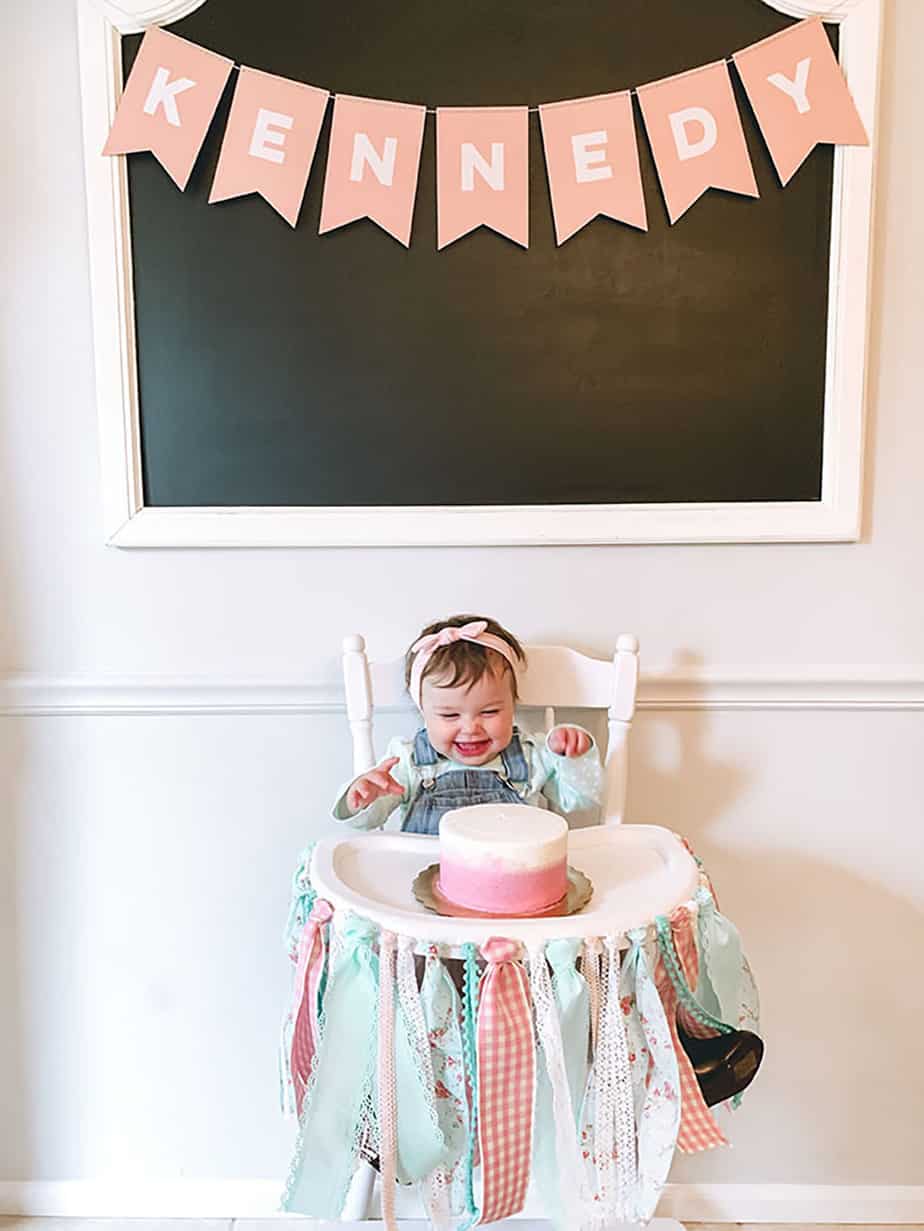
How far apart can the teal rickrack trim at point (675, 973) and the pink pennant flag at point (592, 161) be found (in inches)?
36.9

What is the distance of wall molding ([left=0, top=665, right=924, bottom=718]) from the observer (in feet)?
5.10

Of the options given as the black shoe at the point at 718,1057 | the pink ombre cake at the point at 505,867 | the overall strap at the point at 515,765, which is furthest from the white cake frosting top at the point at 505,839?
the black shoe at the point at 718,1057

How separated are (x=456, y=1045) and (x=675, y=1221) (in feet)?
2.51

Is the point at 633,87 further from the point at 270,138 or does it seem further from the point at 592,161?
the point at 270,138

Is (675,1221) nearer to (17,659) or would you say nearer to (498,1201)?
(498,1201)

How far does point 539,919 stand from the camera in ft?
3.71

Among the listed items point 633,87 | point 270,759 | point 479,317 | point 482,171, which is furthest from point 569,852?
point 633,87

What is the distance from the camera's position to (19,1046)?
1.67 meters

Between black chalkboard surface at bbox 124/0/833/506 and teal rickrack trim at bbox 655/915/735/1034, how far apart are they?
640 millimetres

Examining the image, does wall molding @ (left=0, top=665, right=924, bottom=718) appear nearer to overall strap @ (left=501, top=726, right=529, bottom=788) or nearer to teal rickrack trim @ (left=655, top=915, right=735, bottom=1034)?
overall strap @ (left=501, top=726, right=529, bottom=788)

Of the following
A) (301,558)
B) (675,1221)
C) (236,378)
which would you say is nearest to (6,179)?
(236,378)

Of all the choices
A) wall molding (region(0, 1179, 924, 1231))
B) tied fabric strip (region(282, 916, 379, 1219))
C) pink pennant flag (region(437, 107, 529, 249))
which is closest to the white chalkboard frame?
pink pennant flag (region(437, 107, 529, 249))

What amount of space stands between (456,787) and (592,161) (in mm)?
887

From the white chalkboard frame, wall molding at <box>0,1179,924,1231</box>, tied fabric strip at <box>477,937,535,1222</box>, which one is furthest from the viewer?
wall molding at <box>0,1179,924,1231</box>
